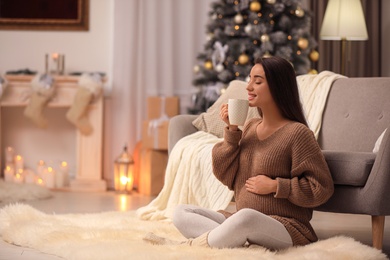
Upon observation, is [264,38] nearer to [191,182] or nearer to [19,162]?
[191,182]

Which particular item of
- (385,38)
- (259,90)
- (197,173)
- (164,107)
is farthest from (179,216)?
(385,38)

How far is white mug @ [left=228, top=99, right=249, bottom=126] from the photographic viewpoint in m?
2.90

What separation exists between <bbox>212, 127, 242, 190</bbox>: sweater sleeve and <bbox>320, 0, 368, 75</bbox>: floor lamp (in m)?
3.01

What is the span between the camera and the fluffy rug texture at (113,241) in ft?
9.35

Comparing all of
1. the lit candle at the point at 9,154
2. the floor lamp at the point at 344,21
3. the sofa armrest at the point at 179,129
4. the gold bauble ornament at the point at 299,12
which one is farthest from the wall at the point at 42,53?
the sofa armrest at the point at 179,129

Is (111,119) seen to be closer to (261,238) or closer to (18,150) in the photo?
(18,150)

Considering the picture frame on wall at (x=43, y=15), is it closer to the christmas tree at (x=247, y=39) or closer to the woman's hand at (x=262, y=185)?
the christmas tree at (x=247, y=39)

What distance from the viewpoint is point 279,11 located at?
565 cm

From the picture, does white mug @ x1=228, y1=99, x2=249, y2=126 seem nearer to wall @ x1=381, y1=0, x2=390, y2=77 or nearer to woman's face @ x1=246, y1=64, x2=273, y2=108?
woman's face @ x1=246, y1=64, x2=273, y2=108

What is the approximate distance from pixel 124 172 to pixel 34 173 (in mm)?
804

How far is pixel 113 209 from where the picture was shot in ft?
16.4

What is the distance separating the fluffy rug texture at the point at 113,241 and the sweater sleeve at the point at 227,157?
0.33 meters

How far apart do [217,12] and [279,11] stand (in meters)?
0.44

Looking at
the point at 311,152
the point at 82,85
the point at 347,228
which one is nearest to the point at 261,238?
the point at 311,152
